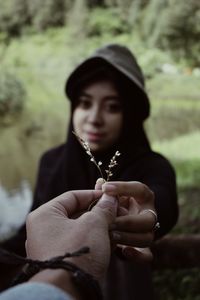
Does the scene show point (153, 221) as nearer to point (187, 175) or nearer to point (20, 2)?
point (187, 175)

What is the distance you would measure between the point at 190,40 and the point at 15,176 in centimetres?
96

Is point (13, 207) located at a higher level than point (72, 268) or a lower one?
lower

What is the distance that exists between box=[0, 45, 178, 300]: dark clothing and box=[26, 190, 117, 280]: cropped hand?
0.45m

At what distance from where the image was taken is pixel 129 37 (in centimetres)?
219

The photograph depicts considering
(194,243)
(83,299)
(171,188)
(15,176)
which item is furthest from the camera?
(15,176)

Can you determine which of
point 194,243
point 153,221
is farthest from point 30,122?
point 153,221

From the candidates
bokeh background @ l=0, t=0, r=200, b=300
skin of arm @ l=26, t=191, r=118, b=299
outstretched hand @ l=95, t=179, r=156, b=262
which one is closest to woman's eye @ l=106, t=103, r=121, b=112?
outstretched hand @ l=95, t=179, r=156, b=262

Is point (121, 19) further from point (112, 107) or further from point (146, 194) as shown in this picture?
point (146, 194)

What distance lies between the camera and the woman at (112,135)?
0.99m

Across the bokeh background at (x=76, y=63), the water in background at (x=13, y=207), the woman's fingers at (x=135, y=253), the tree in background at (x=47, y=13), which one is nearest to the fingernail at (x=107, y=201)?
the woman's fingers at (x=135, y=253)

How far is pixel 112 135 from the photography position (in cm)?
101

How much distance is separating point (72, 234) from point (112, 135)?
0.59 metres

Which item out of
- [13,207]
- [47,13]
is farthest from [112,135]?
[47,13]

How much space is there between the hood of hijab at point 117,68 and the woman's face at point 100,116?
48mm
